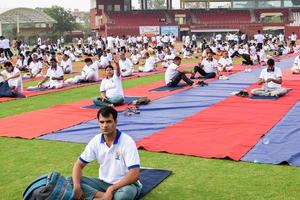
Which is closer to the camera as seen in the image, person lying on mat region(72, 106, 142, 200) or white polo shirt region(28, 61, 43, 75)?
person lying on mat region(72, 106, 142, 200)

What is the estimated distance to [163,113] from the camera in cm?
963

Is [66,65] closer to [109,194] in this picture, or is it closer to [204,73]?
[204,73]

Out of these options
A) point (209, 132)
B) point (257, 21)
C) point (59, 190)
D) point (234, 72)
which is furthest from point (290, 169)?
point (257, 21)

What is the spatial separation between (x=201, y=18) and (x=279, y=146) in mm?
48091

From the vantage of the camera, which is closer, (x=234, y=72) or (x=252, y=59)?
(x=234, y=72)

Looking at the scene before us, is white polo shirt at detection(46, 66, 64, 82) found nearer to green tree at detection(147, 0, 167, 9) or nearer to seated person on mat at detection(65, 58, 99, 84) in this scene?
seated person on mat at detection(65, 58, 99, 84)

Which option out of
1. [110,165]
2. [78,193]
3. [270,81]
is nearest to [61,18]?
[270,81]

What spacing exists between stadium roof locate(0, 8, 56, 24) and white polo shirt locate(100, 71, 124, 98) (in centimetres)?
5401

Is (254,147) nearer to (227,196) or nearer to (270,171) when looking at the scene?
(270,171)

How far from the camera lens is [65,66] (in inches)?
754

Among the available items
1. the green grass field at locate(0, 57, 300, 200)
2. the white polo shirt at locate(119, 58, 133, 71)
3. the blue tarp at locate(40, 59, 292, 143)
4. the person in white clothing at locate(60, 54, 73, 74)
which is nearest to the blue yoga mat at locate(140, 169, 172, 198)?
the green grass field at locate(0, 57, 300, 200)

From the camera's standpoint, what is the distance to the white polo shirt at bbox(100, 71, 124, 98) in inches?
410

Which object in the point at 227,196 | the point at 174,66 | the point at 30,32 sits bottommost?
the point at 227,196

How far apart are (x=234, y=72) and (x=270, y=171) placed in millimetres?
12498
